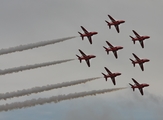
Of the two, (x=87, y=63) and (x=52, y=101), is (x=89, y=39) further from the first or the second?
(x=52, y=101)

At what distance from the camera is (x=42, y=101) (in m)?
114

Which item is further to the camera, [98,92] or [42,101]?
[98,92]

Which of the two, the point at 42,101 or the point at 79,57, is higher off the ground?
the point at 79,57

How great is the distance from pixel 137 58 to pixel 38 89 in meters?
45.5

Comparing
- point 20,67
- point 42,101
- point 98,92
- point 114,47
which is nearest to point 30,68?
point 20,67

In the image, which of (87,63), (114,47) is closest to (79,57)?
(87,63)

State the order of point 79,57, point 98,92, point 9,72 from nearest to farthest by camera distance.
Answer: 1. point 9,72
2. point 98,92
3. point 79,57

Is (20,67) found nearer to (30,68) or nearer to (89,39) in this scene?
(30,68)

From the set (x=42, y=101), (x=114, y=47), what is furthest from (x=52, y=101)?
(x=114, y=47)

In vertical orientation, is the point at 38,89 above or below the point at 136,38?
below

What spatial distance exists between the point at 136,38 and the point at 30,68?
150 ft

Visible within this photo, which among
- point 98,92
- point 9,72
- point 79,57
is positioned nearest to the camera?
point 9,72

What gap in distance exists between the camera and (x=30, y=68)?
375 feet

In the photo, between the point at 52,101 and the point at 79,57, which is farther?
the point at 79,57
